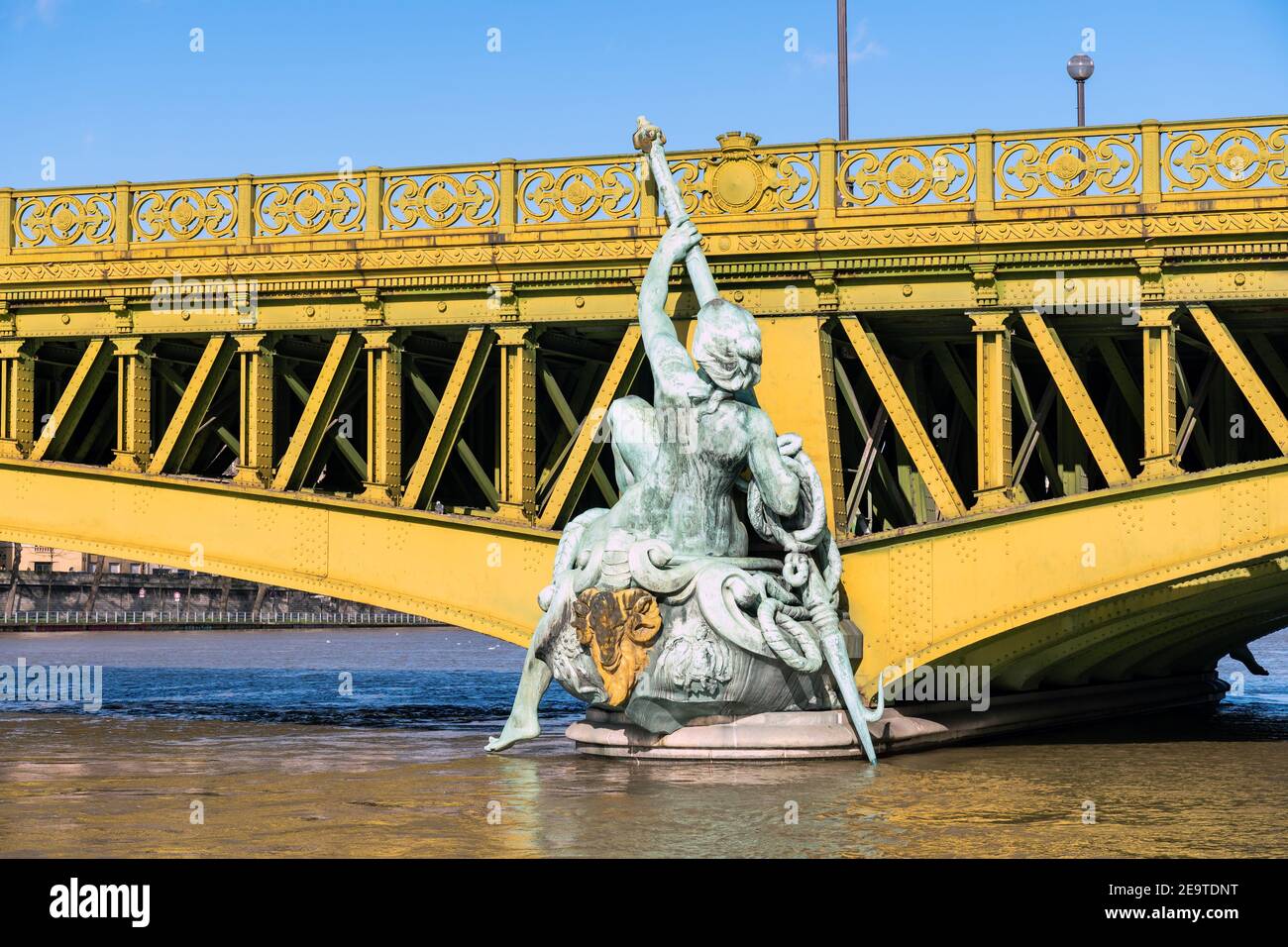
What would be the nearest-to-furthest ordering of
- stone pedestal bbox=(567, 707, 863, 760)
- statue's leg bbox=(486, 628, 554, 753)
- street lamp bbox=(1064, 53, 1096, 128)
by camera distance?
stone pedestal bbox=(567, 707, 863, 760)
statue's leg bbox=(486, 628, 554, 753)
street lamp bbox=(1064, 53, 1096, 128)

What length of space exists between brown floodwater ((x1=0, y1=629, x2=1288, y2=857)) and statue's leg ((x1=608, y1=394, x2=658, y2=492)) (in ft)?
10.1

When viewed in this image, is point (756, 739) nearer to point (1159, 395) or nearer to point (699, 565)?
point (699, 565)

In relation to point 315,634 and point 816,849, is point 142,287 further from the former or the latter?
point 315,634

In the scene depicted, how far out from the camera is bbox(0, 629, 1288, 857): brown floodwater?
47.9 feet

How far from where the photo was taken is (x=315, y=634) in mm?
111125

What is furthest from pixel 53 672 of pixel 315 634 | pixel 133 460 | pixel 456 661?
pixel 315 634

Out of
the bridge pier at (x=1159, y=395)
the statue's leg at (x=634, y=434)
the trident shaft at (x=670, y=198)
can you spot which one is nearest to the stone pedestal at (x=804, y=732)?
the statue's leg at (x=634, y=434)

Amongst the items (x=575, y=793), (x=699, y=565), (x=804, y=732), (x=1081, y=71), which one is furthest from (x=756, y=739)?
(x=1081, y=71)

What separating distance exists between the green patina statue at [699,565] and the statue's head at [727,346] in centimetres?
2

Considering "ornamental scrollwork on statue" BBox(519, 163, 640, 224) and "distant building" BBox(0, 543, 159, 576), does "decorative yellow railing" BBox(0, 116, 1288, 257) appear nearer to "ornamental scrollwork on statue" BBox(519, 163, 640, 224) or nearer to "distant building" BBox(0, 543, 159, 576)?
"ornamental scrollwork on statue" BBox(519, 163, 640, 224)

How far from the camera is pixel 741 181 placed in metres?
23.1

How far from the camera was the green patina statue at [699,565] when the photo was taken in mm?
20516

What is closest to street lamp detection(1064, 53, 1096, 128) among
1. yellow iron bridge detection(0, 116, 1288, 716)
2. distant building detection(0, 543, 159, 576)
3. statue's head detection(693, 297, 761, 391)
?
yellow iron bridge detection(0, 116, 1288, 716)

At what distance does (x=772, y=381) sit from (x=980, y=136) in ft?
11.3
